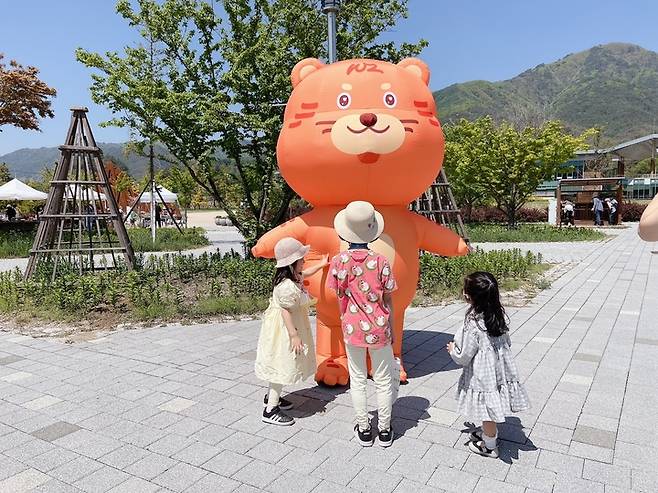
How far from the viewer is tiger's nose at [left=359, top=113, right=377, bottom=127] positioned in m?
4.21

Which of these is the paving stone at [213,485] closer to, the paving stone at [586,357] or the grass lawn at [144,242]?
the paving stone at [586,357]

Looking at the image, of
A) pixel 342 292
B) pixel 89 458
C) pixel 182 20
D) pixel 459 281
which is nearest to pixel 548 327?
pixel 459 281

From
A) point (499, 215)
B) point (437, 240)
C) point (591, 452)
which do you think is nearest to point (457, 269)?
point (437, 240)

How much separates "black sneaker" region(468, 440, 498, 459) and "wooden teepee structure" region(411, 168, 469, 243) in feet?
25.7

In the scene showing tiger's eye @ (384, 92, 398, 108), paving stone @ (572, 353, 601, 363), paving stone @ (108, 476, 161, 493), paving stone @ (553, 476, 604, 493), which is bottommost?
paving stone @ (572, 353, 601, 363)

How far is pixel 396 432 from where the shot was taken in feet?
12.7

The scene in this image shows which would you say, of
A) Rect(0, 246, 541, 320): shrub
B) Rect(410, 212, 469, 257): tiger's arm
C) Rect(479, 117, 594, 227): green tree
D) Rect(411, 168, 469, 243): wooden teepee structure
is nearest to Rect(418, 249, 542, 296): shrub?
Rect(0, 246, 541, 320): shrub

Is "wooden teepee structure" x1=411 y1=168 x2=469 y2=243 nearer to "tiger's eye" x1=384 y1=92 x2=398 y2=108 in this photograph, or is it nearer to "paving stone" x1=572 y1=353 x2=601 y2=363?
"paving stone" x1=572 y1=353 x2=601 y2=363

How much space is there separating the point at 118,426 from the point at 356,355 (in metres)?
2.03

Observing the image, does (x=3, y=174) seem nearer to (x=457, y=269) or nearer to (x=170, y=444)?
(x=457, y=269)

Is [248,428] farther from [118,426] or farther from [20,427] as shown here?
[20,427]

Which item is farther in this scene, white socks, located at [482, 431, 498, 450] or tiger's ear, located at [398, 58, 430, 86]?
tiger's ear, located at [398, 58, 430, 86]

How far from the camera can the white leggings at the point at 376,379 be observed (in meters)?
3.68

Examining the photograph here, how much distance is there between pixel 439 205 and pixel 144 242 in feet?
39.2
